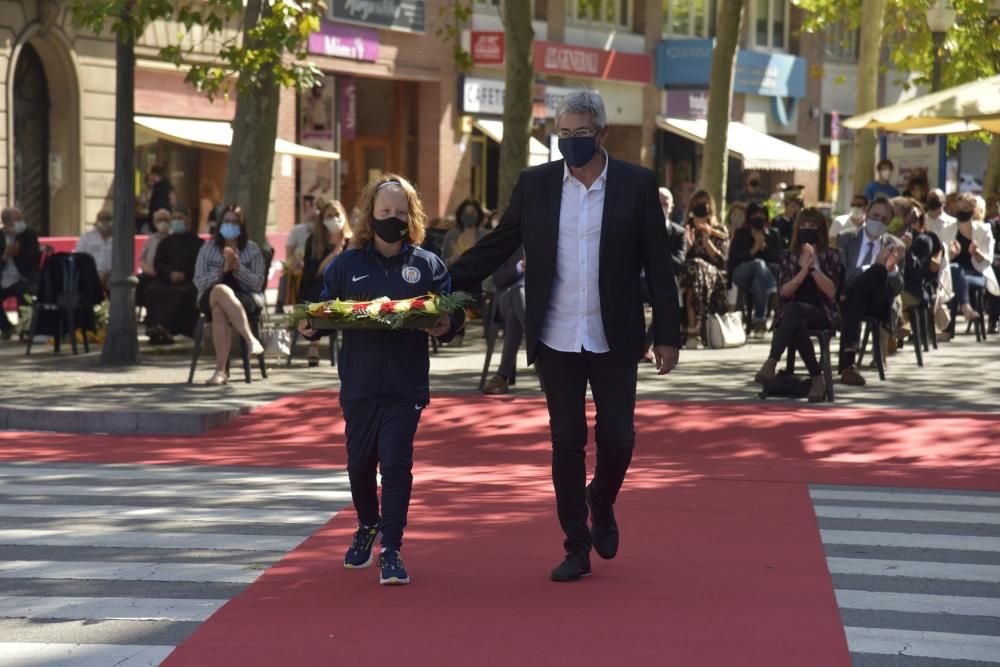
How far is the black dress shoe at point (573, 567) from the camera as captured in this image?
746 centimetres

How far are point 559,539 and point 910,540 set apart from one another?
5.42ft

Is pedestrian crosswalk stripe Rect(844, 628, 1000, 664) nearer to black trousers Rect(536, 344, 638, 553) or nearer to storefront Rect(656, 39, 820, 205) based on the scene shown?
black trousers Rect(536, 344, 638, 553)

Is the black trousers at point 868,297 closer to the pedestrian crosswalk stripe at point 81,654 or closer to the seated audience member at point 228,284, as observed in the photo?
the seated audience member at point 228,284

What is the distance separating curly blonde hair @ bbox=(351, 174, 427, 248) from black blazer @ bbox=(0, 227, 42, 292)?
14171 millimetres

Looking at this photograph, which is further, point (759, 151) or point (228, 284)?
point (759, 151)

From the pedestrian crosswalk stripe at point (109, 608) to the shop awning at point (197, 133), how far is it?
73.0ft

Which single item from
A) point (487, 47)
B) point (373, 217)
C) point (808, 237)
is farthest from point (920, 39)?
point (373, 217)

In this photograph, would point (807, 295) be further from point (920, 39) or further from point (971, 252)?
point (920, 39)

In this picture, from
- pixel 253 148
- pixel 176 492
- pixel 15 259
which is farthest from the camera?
pixel 15 259

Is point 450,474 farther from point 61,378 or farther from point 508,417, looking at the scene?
point 61,378

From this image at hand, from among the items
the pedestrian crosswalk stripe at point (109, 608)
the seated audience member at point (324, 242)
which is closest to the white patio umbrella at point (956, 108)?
the seated audience member at point (324, 242)

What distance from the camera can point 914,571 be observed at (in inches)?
313

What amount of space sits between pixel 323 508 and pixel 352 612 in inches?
106

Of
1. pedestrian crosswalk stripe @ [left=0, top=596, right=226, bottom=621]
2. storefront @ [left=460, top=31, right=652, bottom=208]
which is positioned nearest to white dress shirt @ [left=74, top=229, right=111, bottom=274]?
storefront @ [left=460, top=31, right=652, bottom=208]
